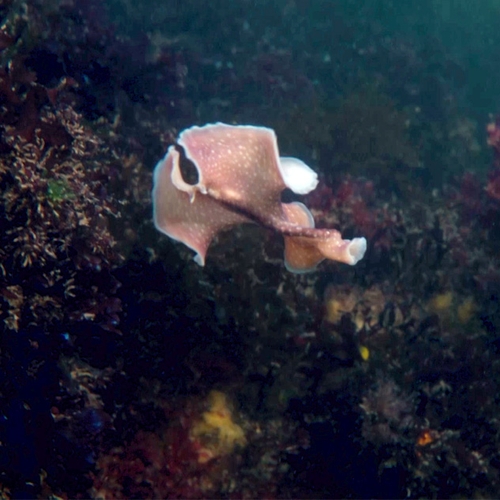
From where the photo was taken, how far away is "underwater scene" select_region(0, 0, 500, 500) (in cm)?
384

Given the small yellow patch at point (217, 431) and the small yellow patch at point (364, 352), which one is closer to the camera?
the small yellow patch at point (217, 431)

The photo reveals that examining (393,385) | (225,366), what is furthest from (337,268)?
(225,366)

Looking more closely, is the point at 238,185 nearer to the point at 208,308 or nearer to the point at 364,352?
the point at 208,308

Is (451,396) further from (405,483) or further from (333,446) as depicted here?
(333,446)

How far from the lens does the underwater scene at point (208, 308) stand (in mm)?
3836

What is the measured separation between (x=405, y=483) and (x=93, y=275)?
12.0 ft

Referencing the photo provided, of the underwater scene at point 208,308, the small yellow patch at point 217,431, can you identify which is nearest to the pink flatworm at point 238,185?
the underwater scene at point 208,308

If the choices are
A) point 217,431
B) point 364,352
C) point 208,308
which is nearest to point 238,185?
point 208,308

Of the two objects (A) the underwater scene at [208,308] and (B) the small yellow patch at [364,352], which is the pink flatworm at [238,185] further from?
(B) the small yellow patch at [364,352]

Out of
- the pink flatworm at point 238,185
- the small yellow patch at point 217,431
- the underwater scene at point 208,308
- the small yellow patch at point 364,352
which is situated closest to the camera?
the pink flatworm at point 238,185

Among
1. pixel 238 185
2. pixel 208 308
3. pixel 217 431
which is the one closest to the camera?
pixel 238 185

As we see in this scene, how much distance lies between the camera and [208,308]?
4.78 metres

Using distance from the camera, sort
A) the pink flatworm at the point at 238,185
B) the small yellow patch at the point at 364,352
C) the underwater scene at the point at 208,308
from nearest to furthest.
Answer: the pink flatworm at the point at 238,185, the underwater scene at the point at 208,308, the small yellow patch at the point at 364,352

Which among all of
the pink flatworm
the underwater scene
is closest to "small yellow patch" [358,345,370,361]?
the underwater scene
